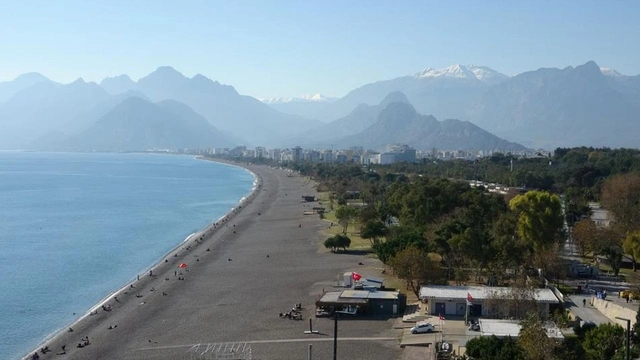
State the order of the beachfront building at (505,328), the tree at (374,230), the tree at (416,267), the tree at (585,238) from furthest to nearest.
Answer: the tree at (374,230), the tree at (585,238), the tree at (416,267), the beachfront building at (505,328)

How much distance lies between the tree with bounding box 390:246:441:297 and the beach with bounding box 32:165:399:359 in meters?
3.31

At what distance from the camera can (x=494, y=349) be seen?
16344 mm

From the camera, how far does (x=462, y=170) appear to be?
92.8m

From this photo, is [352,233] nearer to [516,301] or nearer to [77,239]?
[77,239]

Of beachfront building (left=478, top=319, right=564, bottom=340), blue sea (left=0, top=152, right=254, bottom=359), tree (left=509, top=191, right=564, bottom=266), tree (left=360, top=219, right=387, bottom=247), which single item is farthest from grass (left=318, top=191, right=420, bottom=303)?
blue sea (left=0, top=152, right=254, bottom=359)

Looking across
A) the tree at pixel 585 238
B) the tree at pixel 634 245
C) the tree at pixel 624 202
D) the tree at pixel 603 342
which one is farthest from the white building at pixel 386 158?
the tree at pixel 603 342

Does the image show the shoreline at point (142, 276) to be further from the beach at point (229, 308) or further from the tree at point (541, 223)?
the tree at point (541, 223)

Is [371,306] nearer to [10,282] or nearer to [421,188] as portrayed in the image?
[421,188]

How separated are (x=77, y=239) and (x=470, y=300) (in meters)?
35.5

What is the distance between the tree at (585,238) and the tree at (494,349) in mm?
17778

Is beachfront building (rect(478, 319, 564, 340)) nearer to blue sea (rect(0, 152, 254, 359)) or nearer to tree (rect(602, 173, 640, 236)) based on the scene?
tree (rect(602, 173, 640, 236))

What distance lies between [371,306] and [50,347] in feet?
38.8

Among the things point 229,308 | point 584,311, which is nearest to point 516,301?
point 584,311

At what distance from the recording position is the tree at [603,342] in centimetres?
1642
